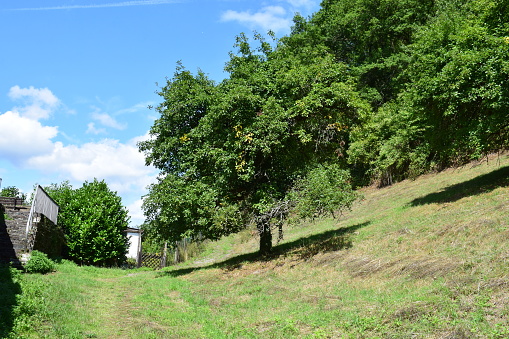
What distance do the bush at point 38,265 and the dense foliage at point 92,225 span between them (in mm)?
7003

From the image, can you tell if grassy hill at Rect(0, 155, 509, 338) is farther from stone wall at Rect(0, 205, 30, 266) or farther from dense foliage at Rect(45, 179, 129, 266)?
dense foliage at Rect(45, 179, 129, 266)

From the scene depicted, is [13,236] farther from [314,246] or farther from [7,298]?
[314,246]

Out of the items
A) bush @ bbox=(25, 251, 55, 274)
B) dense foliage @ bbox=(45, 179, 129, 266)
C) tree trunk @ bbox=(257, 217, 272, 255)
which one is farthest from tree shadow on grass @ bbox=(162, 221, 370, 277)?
dense foliage @ bbox=(45, 179, 129, 266)

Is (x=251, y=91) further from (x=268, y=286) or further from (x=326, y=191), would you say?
(x=268, y=286)

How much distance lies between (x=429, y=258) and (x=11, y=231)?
16.2 metres

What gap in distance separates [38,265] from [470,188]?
18276mm

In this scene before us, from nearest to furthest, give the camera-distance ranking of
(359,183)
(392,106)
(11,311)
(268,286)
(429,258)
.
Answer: (11,311) → (429,258) → (268,286) → (392,106) → (359,183)

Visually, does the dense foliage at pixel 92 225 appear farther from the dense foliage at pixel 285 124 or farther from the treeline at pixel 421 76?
the treeline at pixel 421 76

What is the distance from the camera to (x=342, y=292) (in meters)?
9.30

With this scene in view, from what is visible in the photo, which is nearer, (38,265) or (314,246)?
(38,265)

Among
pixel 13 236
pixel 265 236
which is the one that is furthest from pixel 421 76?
pixel 13 236

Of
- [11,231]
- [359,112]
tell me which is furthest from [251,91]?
[11,231]

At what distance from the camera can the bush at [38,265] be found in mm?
14555

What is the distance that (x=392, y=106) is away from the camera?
30.2 meters
